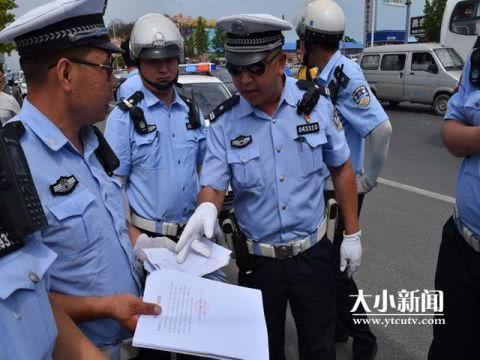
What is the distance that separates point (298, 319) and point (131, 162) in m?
1.28

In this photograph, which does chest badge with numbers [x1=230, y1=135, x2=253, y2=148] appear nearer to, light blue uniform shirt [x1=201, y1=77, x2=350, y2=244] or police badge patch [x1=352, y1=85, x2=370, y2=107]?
light blue uniform shirt [x1=201, y1=77, x2=350, y2=244]

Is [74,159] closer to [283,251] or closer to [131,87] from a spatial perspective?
[283,251]

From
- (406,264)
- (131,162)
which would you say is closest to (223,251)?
(131,162)

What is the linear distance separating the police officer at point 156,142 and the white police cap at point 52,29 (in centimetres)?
117

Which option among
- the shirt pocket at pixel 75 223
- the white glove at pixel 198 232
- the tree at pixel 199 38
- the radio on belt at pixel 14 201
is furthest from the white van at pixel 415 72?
the tree at pixel 199 38

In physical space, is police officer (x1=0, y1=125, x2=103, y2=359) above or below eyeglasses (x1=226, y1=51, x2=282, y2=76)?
below

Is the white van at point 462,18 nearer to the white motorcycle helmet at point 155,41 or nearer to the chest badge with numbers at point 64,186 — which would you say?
the white motorcycle helmet at point 155,41

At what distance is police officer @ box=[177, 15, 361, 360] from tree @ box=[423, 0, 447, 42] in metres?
23.3

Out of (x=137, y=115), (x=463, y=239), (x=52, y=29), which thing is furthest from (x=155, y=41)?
(x=463, y=239)

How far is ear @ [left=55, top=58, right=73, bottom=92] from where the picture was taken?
1393 millimetres

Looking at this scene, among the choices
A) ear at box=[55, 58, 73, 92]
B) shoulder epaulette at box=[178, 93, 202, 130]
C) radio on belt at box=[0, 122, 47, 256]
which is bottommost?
shoulder epaulette at box=[178, 93, 202, 130]

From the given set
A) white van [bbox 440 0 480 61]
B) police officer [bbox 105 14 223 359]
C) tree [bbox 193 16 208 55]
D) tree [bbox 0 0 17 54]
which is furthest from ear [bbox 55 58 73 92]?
tree [bbox 193 16 208 55]

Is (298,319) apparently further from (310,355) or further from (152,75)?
(152,75)

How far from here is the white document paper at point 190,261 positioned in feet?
5.30
